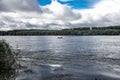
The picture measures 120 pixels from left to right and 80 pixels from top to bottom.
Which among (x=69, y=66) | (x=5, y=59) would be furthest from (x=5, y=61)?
(x=69, y=66)

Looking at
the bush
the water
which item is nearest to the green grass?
the bush

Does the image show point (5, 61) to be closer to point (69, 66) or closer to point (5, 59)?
point (5, 59)

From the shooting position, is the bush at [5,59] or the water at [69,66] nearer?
the bush at [5,59]

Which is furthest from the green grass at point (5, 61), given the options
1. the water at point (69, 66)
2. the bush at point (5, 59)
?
the water at point (69, 66)

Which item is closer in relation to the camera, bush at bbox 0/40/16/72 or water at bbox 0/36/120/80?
bush at bbox 0/40/16/72

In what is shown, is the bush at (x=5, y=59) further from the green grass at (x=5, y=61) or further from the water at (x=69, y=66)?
the water at (x=69, y=66)

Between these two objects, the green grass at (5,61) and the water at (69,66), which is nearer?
the green grass at (5,61)

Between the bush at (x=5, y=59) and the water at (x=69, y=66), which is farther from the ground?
the bush at (x=5, y=59)

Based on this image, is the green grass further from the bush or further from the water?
the water

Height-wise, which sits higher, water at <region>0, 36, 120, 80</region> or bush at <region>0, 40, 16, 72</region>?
bush at <region>0, 40, 16, 72</region>

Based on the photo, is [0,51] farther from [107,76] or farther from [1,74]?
[107,76]

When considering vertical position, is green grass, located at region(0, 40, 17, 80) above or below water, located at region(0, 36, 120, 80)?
above

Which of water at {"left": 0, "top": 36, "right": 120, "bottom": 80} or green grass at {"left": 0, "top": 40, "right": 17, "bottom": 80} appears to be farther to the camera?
water at {"left": 0, "top": 36, "right": 120, "bottom": 80}

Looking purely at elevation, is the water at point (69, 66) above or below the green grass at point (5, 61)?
below
